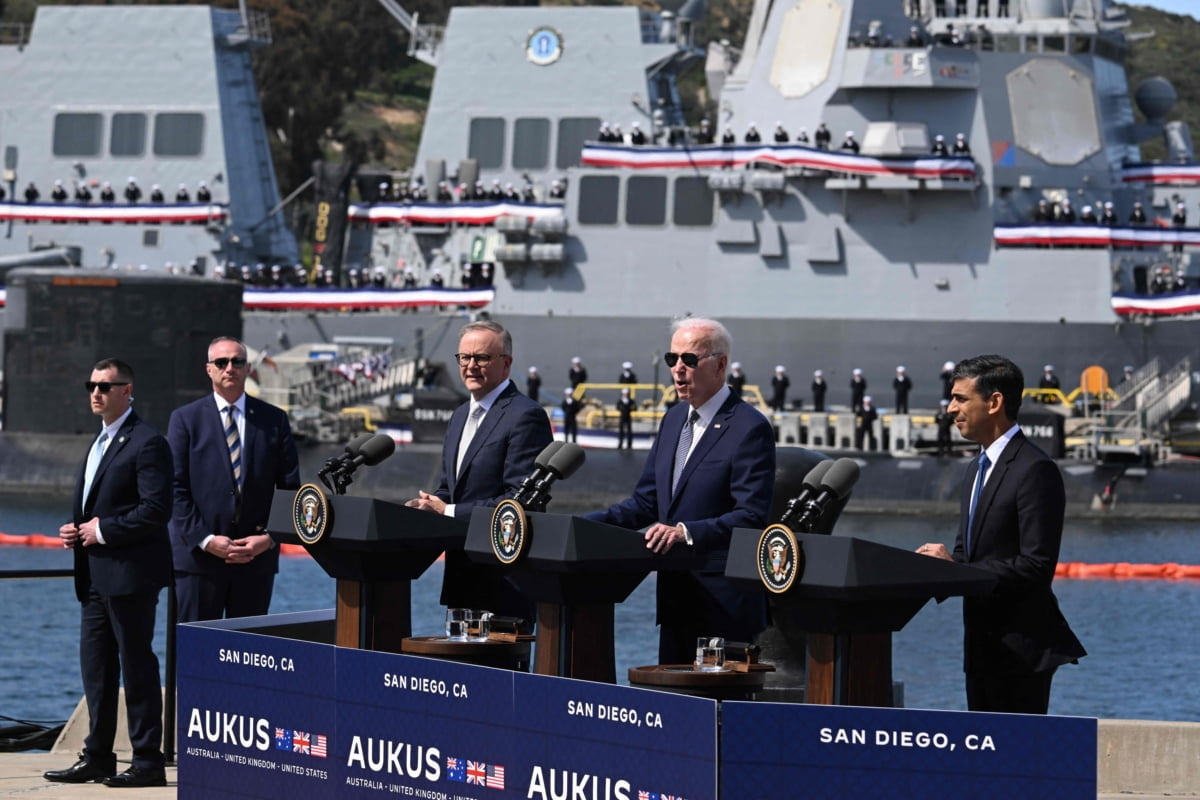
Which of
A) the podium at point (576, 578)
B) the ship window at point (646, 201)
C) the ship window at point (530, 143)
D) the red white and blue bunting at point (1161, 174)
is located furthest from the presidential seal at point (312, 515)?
the ship window at point (530, 143)

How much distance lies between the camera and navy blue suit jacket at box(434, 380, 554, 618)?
28.3 feet

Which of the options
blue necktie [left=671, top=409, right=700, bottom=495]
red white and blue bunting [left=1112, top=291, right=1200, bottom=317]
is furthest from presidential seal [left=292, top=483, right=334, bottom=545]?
red white and blue bunting [left=1112, top=291, right=1200, bottom=317]

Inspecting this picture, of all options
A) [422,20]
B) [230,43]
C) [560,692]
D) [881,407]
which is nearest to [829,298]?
[881,407]

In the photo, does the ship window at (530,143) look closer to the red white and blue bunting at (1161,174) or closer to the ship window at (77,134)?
the ship window at (77,134)

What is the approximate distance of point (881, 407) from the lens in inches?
1665

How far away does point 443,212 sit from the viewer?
47.5 metres

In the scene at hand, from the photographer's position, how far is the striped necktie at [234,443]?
1011 cm

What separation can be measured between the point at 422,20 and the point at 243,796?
84461 millimetres

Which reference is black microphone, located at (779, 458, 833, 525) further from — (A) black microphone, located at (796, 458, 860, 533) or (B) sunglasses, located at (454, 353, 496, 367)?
(B) sunglasses, located at (454, 353, 496, 367)

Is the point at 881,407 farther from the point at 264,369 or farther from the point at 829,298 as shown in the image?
the point at 264,369

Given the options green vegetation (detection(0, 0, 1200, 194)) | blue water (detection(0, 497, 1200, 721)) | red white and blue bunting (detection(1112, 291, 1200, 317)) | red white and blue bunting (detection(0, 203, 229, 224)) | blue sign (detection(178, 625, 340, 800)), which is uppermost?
green vegetation (detection(0, 0, 1200, 194))

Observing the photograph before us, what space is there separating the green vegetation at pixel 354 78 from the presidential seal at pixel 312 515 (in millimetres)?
64280

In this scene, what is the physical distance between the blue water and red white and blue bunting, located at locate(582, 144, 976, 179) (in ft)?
28.1

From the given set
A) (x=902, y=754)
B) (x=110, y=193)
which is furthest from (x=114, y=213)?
(x=902, y=754)
